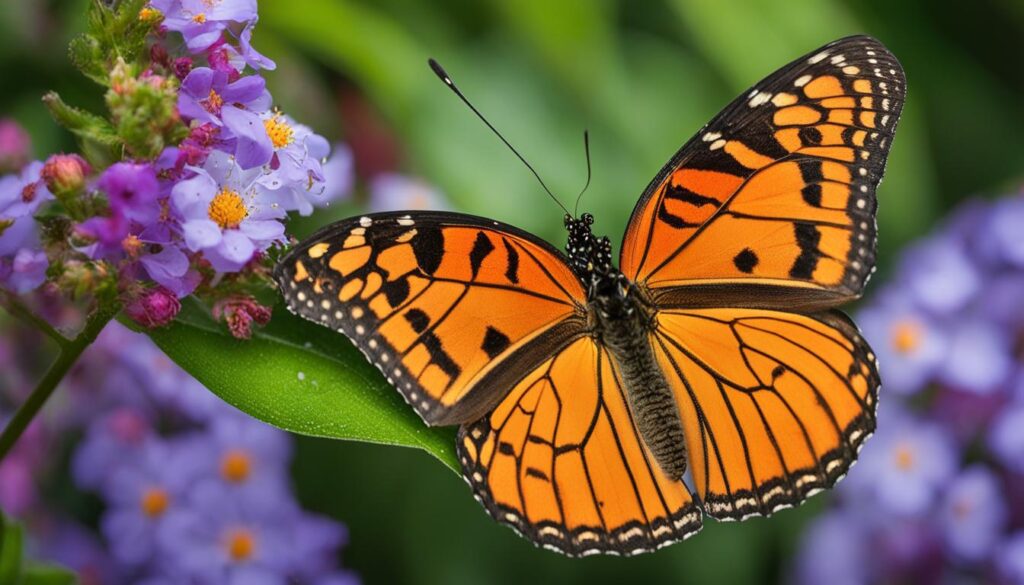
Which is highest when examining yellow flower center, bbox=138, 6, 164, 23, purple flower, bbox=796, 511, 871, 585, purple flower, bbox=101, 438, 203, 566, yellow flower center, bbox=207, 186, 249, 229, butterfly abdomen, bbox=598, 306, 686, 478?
yellow flower center, bbox=138, 6, 164, 23

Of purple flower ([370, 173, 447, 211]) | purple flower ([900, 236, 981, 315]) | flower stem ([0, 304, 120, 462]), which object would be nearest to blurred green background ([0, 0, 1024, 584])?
purple flower ([370, 173, 447, 211])

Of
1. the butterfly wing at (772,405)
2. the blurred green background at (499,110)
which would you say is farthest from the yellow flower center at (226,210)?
the blurred green background at (499,110)

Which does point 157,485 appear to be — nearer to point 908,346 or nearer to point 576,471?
point 576,471

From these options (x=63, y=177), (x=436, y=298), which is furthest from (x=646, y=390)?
(x=63, y=177)

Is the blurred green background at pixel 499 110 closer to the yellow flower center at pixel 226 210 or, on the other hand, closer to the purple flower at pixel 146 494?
the purple flower at pixel 146 494

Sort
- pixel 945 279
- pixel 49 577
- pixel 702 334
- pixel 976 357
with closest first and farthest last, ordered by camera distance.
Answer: pixel 49 577, pixel 702 334, pixel 976 357, pixel 945 279

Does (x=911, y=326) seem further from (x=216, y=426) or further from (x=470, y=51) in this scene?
(x=216, y=426)

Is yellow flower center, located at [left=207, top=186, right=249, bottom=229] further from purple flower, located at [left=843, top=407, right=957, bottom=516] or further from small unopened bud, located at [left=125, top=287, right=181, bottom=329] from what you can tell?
purple flower, located at [left=843, top=407, right=957, bottom=516]
